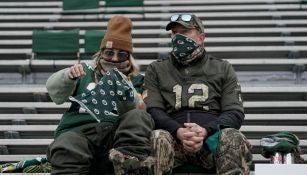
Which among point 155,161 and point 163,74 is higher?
point 163,74

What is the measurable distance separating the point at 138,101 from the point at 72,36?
106 inches

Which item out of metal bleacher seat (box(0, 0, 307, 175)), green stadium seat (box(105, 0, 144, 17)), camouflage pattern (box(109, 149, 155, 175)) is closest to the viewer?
camouflage pattern (box(109, 149, 155, 175))

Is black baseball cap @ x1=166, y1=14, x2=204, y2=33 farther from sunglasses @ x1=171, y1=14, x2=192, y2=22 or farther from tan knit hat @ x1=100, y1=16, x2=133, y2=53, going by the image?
tan knit hat @ x1=100, y1=16, x2=133, y2=53

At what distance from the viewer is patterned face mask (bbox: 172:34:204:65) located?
10.7 feet

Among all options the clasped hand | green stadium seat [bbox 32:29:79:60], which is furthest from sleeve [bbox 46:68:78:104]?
green stadium seat [bbox 32:29:79:60]

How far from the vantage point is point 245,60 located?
5.25m

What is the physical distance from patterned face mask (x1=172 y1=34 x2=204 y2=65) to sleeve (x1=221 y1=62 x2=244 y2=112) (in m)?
0.18

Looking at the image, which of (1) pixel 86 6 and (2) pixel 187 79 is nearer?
(2) pixel 187 79

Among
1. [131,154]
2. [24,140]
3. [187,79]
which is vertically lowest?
[24,140]

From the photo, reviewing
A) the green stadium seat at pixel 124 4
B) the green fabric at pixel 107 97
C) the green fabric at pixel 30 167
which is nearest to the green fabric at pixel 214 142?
the green fabric at pixel 107 97

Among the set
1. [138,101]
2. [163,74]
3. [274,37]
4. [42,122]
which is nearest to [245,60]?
[274,37]

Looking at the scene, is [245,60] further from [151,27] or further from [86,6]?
[86,6]

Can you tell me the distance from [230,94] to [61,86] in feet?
2.62

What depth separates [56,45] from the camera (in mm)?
5598
